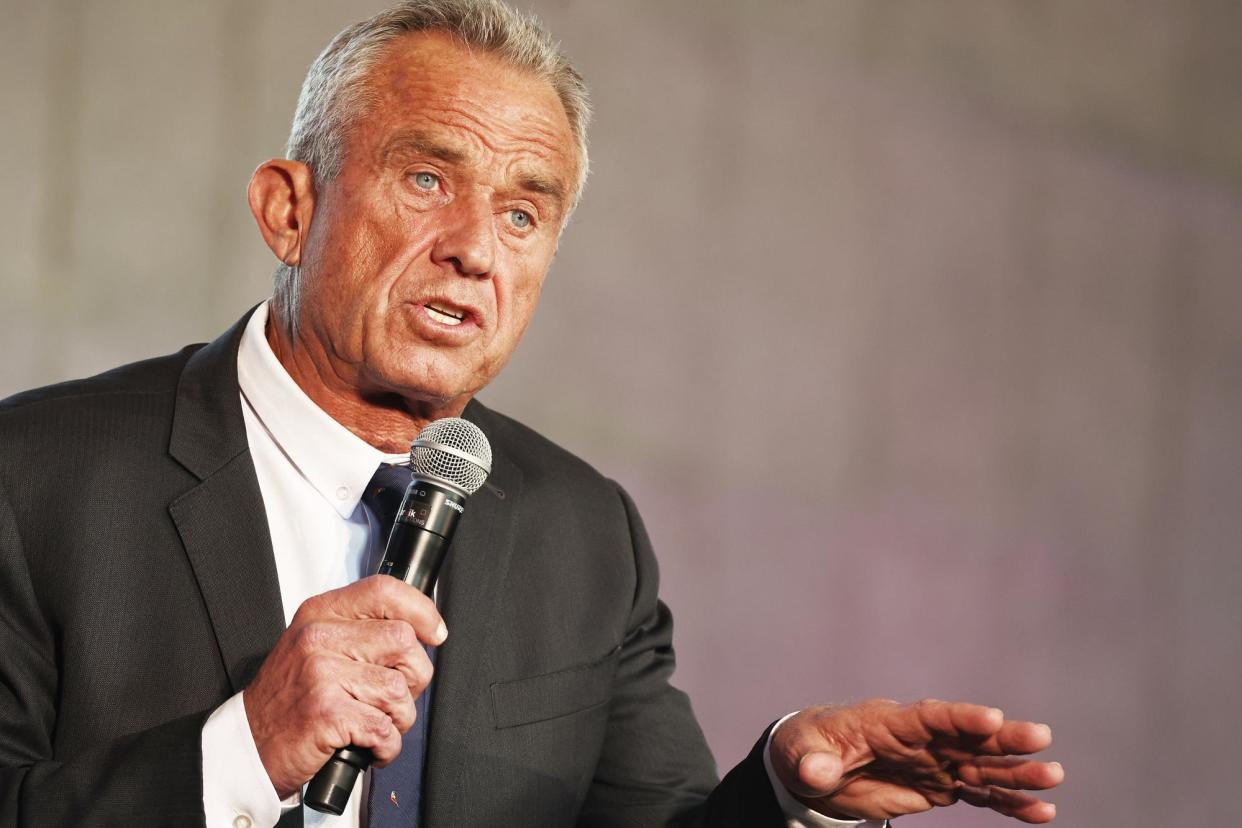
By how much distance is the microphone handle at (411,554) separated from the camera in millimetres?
1407

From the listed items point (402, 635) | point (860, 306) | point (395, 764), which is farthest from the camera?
point (860, 306)

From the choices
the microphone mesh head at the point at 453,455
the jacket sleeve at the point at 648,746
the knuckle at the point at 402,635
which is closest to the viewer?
the knuckle at the point at 402,635

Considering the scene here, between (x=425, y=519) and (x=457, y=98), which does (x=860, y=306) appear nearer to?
(x=457, y=98)

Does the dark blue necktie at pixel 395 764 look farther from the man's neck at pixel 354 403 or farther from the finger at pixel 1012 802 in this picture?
the finger at pixel 1012 802

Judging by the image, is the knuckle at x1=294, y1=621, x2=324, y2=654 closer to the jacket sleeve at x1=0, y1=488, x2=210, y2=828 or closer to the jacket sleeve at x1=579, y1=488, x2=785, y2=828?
the jacket sleeve at x1=0, y1=488, x2=210, y2=828

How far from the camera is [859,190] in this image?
135 inches

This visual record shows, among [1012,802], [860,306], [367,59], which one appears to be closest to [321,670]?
[1012,802]

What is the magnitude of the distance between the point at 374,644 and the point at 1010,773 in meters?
0.76

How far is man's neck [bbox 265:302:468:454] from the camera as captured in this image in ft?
6.63

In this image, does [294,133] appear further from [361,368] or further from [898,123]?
[898,123]

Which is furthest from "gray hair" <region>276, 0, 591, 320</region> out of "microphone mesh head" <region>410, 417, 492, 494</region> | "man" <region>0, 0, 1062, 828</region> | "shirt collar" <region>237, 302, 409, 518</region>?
"microphone mesh head" <region>410, 417, 492, 494</region>

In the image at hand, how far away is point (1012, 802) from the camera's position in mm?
1574

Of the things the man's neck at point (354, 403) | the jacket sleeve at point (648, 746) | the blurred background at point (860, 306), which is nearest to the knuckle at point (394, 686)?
the man's neck at point (354, 403)

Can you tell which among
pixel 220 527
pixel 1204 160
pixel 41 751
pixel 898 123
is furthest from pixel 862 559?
pixel 41 751
